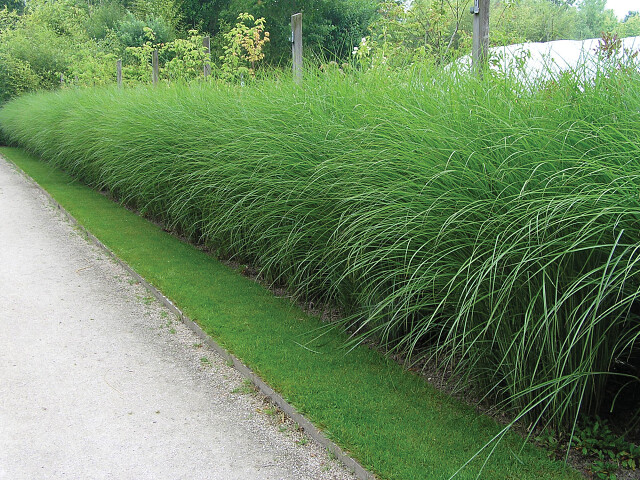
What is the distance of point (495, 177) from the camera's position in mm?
3312

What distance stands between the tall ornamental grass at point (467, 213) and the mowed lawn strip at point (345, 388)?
0.22 m

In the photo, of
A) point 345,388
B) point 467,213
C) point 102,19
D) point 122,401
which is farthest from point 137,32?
point 467,213

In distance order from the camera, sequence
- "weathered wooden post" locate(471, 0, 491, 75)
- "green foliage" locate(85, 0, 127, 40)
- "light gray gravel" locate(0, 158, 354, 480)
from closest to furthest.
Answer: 1. "light gray gravel" locate(0, 158, 354, 480)
2. "weathered wooden post" locate(471, 0, 491, 75)
3. "green foliage" locate(85, 0, 127, 40)

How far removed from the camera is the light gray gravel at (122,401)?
3184mm

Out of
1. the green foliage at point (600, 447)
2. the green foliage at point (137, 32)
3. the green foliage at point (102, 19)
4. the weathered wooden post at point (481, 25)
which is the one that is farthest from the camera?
the green foliage at point (102, 19)

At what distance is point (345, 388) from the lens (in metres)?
3.82

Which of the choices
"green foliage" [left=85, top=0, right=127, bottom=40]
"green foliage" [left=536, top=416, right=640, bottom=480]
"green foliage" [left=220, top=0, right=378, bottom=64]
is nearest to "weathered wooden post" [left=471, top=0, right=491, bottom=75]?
"green foliage" [left=536, top=416, right=640, bottom=480]

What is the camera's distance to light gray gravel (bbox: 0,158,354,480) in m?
3.18

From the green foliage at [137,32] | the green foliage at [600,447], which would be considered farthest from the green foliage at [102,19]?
the green foliage at [600,447]

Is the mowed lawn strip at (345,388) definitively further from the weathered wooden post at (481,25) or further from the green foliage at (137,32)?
the green foliage at (137,32)

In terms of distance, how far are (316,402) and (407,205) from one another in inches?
47.8

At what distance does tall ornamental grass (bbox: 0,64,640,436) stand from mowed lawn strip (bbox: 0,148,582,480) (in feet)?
0.72

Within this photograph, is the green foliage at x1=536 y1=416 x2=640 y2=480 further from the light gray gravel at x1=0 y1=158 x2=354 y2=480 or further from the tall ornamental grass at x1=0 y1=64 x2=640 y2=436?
the light gray gravel at x1=0 y1=158 x2=354 y2=480

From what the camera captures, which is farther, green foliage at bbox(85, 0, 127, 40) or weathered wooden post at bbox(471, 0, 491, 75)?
green foliage at bbox(85, 0, 127, 40)
